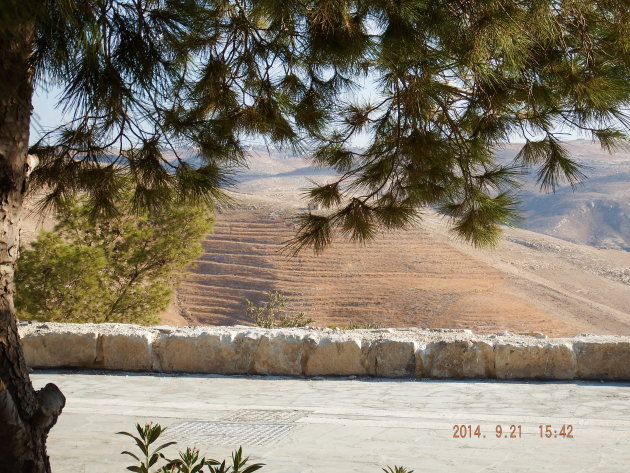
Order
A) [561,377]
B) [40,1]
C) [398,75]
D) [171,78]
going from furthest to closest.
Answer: [561,377] → [398,75] → [171,78] → [40,1]

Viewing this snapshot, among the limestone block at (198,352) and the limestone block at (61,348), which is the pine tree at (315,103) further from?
the limestone block at (61,348)

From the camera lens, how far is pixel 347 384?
599cm

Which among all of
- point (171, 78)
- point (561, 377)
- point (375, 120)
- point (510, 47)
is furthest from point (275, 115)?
point (561, 377)

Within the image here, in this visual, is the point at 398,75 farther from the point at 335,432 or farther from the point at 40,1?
the point at 335,432

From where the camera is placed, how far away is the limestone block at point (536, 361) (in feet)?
19.6

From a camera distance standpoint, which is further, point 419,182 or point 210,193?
point 419,182

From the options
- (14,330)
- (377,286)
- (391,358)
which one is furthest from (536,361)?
(377,286)

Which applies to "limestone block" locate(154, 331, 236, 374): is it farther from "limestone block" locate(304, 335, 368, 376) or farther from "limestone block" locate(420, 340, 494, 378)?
"limestone block" locate(420, 340, 494, 378)

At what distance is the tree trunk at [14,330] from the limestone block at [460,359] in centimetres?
426

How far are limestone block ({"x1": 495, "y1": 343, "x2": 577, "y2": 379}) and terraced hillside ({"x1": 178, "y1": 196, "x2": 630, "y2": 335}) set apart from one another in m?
23.9

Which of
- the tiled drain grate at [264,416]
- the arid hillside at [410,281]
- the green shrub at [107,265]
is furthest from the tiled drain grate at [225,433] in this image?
the arid hillside at [410,281]

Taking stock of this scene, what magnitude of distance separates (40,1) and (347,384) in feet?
15.9

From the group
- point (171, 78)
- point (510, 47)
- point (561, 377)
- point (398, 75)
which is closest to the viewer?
point (510, 47)

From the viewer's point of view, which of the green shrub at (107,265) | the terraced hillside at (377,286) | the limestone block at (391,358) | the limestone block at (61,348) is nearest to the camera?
the limestone block at (391,358)
